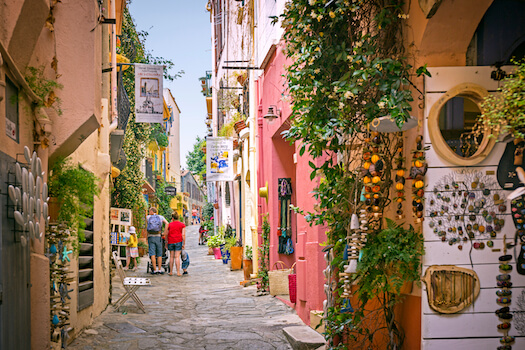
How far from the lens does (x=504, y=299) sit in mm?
4742

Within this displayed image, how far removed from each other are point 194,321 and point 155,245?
6.94 m

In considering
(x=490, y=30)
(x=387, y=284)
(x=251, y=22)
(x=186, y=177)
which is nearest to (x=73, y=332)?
(x=387, y=284)

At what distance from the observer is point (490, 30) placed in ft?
16.5

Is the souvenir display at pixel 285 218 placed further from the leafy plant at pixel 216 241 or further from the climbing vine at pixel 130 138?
the leafy plant at pixel 216 241

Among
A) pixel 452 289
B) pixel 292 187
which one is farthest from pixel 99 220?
pixel 452 289

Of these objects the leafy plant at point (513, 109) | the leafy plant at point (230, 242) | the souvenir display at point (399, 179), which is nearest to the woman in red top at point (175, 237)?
the leafy plant at point (230, 242)

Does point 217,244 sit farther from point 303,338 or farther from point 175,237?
point 303,338

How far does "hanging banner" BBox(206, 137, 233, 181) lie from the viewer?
18500mm

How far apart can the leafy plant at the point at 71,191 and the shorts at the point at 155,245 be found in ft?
→ 30.2

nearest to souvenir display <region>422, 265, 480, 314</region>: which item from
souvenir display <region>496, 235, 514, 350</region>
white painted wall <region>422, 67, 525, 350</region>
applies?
white painted wall <region>422, 67, 525, 350</region>

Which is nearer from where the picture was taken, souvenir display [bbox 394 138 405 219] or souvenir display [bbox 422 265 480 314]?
souvenir display [bbox 422 265 480 314]

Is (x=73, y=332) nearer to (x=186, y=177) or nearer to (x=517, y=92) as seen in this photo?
(x=517, y=92)

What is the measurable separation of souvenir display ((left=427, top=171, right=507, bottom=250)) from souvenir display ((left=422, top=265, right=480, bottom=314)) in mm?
219

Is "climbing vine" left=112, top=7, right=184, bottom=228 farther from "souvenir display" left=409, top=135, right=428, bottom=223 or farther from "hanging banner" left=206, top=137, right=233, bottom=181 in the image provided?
"souvenir display" left=409, top=135, right=428, bottom=223
